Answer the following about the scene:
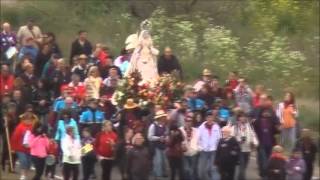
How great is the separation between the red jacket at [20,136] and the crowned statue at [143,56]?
3625 millimetres

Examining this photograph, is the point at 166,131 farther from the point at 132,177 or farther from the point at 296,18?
the point at 296,18

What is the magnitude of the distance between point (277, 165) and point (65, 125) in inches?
177

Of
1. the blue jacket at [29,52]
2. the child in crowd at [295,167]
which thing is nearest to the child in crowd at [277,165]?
the child in crowd at [295,167]

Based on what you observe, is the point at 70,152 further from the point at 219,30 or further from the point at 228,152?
the point at 219,30

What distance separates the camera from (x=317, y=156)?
26.9 metres

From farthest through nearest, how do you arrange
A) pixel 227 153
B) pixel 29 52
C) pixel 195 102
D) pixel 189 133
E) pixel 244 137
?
pixel 29 52, pixel 195 102, pixel 189 133, pixel 244 137, pixel 227 153

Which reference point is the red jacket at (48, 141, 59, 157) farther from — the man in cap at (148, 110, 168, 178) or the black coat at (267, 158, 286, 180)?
the black coat at (267, 158, 286, 180)

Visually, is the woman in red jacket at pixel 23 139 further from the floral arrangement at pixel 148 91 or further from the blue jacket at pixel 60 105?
the floral arrangement at pixel 148 91

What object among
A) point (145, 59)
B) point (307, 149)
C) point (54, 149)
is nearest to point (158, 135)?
point (54, 149)

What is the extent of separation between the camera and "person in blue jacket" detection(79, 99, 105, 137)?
83.5ft

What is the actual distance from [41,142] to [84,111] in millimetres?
1201

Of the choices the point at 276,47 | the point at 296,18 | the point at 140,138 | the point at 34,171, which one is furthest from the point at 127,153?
the point at 276,47

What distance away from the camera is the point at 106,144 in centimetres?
2500

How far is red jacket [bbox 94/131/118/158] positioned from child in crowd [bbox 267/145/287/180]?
10.9 feet
